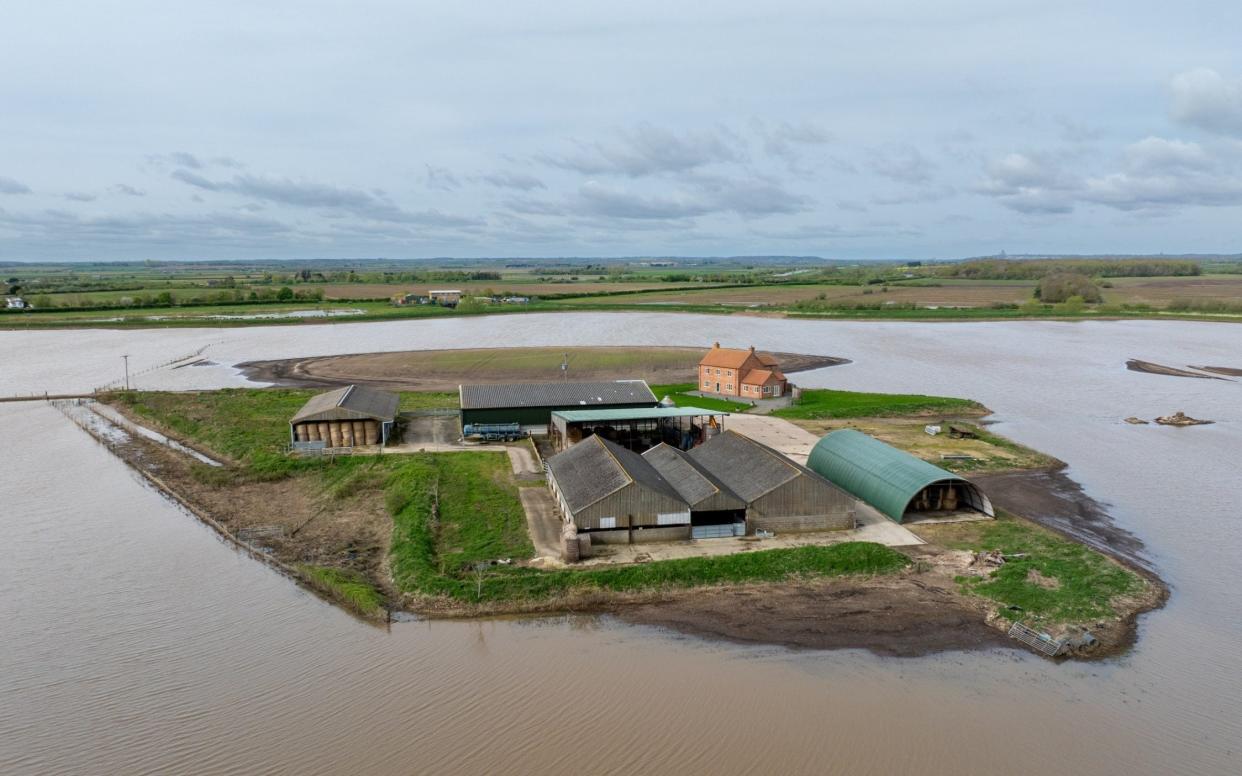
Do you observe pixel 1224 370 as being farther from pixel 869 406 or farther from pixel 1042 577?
pixel 1042 577

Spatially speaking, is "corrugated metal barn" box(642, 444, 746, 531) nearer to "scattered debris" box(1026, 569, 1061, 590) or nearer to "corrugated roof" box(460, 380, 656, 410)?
"scattered debris" box(1026, 569, 1061, 590)

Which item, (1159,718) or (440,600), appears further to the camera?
(440,600)

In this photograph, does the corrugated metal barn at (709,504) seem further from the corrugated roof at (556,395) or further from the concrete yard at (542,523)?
the corrugated roof at (556,395)

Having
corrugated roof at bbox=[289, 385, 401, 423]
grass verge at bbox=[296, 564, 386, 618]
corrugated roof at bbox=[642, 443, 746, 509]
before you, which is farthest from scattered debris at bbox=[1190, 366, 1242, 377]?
grass verge at bbox=[296, 564, 386, 618]

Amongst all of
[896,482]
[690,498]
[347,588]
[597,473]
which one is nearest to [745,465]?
[690,498]

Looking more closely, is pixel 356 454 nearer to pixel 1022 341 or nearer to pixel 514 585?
pixel 514 585

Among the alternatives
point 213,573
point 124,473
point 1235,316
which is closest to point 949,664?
point 213,573
